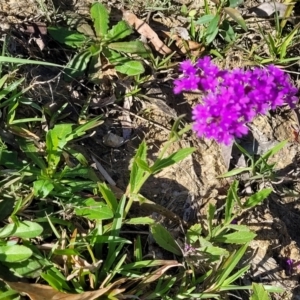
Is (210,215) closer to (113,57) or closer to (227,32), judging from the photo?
(113,57)

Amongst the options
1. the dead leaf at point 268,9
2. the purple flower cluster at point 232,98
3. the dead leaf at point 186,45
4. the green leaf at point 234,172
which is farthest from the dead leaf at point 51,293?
the dead leaf at point 268,9

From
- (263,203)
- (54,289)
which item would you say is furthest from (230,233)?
(54,289)

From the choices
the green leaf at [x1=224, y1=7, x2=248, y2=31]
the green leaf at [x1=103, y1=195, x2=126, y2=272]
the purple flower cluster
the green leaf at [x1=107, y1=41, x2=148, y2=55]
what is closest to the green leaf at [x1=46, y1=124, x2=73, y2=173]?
the green leaf at [x1=103, y1=195, x2=126, y2=272]

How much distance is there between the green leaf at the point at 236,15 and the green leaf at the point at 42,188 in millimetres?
1377

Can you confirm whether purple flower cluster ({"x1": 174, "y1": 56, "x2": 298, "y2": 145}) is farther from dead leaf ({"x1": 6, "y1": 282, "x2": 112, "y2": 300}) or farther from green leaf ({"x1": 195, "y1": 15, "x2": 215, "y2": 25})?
green leaf ({"x1": 195, "y1": 15, "x2": 215, "y2": 25})

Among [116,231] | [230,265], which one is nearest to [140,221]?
[116,231]

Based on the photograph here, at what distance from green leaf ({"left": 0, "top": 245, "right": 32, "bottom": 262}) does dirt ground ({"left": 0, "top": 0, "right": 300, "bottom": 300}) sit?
0.63 m

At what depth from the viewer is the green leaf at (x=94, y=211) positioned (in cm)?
235

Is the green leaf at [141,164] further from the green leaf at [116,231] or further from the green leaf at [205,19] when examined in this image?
the green leaf at [205,19]

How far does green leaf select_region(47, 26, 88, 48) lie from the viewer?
2.92m

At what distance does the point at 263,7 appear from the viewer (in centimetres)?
338

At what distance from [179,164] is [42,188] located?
30.9 inches

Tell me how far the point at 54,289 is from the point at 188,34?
5.35 feet

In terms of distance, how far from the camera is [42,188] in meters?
2.31
